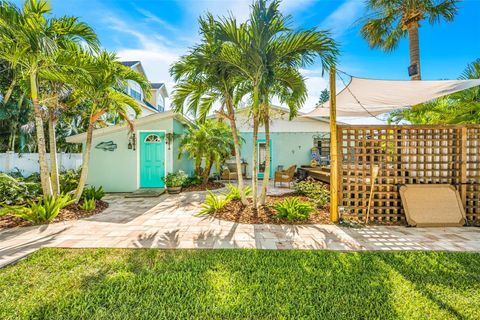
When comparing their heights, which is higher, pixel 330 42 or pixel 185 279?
pixel 330 42

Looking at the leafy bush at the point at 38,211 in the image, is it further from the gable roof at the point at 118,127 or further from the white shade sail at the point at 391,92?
the white shade sail at the point at 391,92

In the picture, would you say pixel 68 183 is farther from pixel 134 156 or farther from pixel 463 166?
pixel 463 166

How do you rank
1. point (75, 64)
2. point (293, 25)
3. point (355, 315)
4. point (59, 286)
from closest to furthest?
point (355, 315) → point (59, 286) → point (293, 25) → point (75, 64)

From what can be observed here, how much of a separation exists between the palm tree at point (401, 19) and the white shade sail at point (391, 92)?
59.9 inches

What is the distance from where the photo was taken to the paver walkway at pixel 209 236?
3764mm

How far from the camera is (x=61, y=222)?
16.4ft

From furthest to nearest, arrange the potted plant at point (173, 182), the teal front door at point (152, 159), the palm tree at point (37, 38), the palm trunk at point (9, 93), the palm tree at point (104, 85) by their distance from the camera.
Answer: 1. the palm trunk at point (9, 93)
2. the teal front door at point (152, 159)
3. the potted plant at point (173, 182)
4. the palm tree at point (104, 85)
5. the palm tree at point (37, 38)

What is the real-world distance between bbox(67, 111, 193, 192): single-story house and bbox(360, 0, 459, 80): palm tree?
337 inches

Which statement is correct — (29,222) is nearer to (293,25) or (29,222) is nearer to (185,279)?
(185,279)

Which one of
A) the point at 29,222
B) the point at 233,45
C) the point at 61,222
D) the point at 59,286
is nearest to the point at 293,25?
the point at 233,45

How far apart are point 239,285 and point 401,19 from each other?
10012mm

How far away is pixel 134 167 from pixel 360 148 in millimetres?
8356

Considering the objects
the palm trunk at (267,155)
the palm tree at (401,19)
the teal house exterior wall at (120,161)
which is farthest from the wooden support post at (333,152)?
the teal house exterior wall at (120,161)

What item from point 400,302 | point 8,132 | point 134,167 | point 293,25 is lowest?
point 400,302
